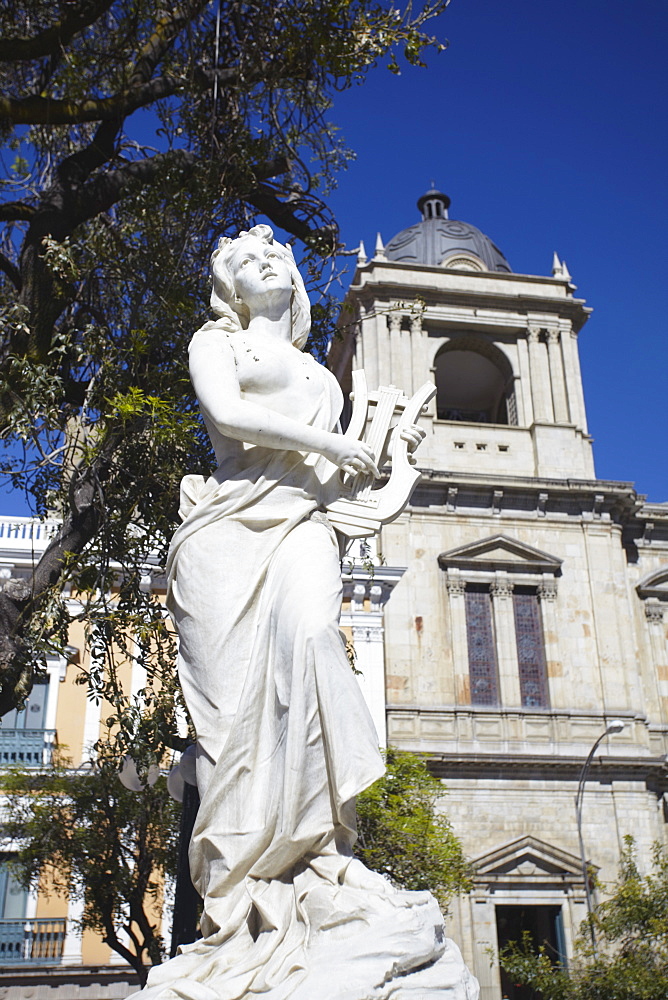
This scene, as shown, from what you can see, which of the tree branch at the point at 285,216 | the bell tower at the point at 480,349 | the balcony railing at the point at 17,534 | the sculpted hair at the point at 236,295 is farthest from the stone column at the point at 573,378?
the sculpted hair at the point at 236,295

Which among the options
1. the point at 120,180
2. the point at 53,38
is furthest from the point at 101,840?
the point at 53,38

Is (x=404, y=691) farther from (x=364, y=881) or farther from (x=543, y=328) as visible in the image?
(x=364, y=881)

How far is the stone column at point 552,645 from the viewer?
2400 cm

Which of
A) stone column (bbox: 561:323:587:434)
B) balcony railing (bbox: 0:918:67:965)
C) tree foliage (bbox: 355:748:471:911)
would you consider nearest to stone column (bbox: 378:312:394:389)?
stone column (bbox: 561:323:587:434)

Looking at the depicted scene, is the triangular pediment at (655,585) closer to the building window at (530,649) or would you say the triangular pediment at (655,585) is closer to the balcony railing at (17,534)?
the building window at (530,649)

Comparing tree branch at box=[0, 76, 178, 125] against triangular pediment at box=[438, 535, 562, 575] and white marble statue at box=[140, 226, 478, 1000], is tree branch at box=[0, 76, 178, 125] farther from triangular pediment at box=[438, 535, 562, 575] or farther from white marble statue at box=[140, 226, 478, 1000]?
triangular pediment at box=[438, 535, 562, 575]

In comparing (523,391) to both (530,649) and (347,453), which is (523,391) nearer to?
(530,649)

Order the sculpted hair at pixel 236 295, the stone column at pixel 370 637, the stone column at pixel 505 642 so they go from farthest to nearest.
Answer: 1. the stone column at pixel 505 642
2. the stone column at pixel 370 637
3. the sculpted hair at pixel 236 295

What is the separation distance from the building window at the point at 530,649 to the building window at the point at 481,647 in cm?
64

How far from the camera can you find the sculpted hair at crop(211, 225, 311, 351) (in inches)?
157

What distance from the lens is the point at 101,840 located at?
13.7 metres

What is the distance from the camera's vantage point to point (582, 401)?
2797 cm

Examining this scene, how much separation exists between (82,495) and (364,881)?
16.4ft

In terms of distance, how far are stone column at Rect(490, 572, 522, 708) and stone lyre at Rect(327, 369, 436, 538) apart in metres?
20.7
